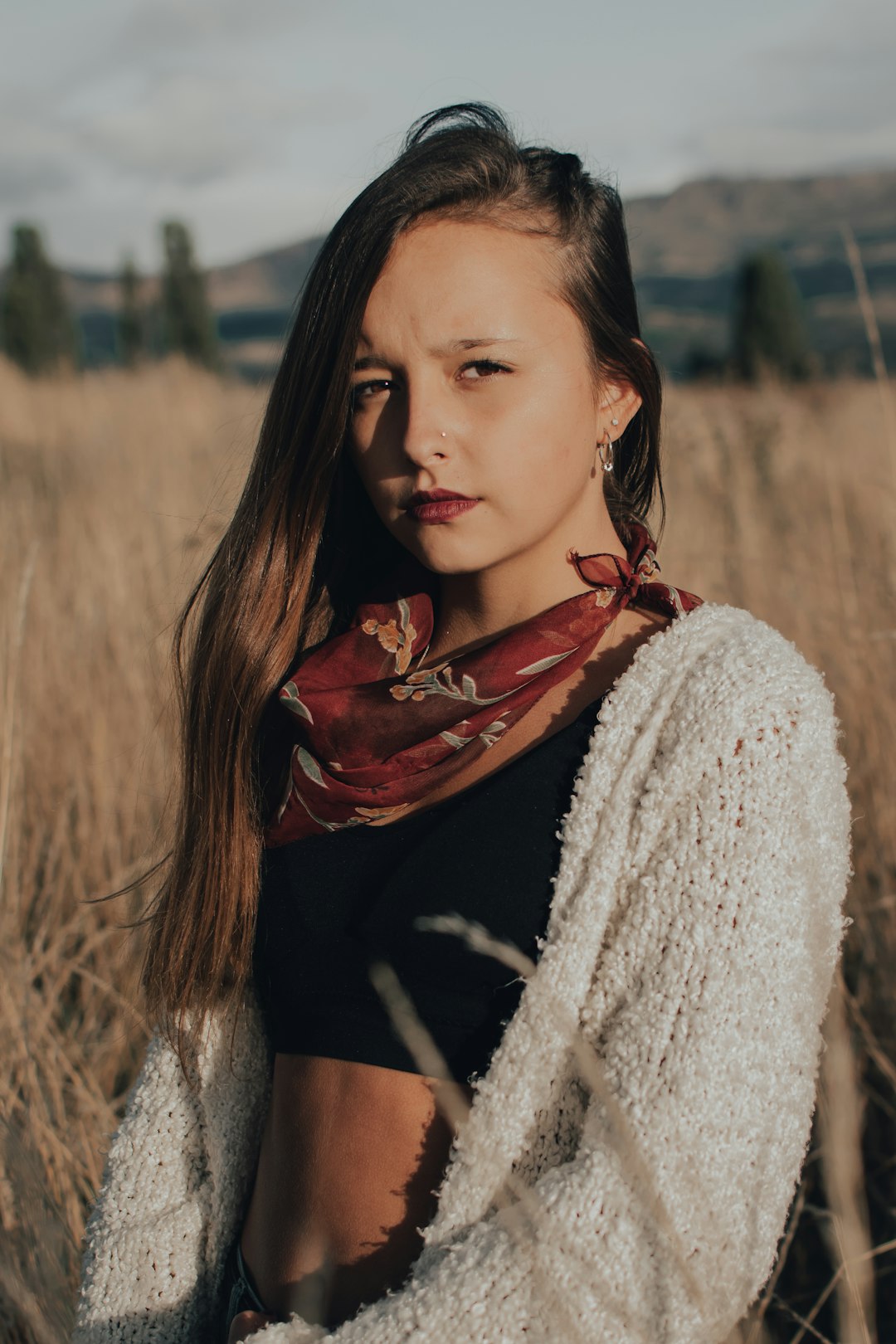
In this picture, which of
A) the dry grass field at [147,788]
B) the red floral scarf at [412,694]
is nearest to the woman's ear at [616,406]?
the red floral scarf at [412,694]

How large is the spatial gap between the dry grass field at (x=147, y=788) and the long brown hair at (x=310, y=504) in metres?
0.25

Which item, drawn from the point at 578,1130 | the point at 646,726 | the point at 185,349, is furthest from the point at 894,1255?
the point at 185,349

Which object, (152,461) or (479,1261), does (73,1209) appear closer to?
(479,1261)

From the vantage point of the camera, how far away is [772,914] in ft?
3.22

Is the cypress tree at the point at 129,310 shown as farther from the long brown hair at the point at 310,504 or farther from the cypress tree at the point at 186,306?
the long brown hair at the point at 310,504

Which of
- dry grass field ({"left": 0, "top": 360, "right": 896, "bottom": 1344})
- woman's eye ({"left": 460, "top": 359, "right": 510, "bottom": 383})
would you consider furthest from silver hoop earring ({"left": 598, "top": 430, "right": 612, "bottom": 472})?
dry grass field ({"left": 0, "top": 360, "right": 896, "bottom": 1344})

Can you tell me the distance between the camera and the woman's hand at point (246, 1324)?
114cm

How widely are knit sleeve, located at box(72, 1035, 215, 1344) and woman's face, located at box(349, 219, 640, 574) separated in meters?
0.73

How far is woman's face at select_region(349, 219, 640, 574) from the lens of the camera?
3.92ft

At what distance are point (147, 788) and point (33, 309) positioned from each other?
19646 millimetres

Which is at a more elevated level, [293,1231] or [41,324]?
[41,324]

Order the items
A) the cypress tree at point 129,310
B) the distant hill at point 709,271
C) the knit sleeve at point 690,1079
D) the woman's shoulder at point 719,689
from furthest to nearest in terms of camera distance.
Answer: the cypress tree at point 129,310 < the distant hill at point 709,271 < the woman's shoulder at point 719,689 < the knit sleeve at point 690,1079

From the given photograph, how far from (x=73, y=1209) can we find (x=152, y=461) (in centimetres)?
611

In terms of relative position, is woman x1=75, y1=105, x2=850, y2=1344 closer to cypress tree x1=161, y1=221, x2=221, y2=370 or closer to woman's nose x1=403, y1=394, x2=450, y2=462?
woman's nose x1=403, y1=394, x2=450, y2=462
